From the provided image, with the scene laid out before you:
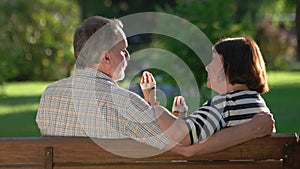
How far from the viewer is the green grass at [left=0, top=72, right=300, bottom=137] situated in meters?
13.2

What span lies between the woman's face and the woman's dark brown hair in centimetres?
4

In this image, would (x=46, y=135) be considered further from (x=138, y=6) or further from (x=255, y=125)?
(x=138, y=6)

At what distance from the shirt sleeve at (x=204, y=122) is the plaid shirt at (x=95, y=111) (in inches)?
5.7

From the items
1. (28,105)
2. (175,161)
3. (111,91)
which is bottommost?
(28,105)

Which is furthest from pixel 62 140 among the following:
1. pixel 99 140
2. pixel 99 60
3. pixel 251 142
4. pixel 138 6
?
pixel 138 6

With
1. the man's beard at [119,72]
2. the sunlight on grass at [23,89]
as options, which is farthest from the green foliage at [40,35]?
the man's beard at [119,72]

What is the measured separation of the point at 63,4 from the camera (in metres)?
28.0

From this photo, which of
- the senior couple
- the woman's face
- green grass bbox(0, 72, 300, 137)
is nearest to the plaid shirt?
the senior couple

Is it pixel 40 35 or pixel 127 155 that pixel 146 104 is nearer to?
pixel 127 155

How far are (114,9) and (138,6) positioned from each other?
1.10m

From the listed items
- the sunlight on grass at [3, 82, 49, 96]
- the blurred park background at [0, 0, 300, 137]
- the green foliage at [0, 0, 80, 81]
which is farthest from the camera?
the green foliage at [0, 0, 80, 81]

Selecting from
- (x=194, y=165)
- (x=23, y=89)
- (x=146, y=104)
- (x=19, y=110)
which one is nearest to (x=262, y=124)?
(x=194, y=165)

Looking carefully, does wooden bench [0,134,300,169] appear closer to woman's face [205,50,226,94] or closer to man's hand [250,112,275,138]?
man's hand [250,112,275,138]

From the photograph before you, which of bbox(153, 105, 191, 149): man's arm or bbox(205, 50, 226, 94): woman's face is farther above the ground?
bbox(205, 50, 226, 94): woman's face
